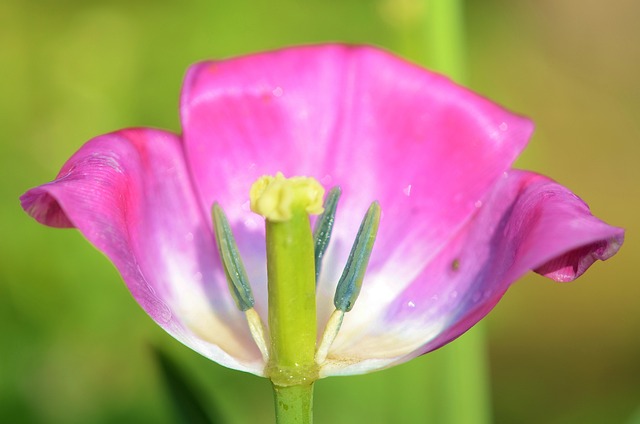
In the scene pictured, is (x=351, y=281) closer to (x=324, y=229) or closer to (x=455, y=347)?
(x=324, y=229)

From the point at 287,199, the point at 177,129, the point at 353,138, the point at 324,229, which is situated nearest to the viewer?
the point at 287,199

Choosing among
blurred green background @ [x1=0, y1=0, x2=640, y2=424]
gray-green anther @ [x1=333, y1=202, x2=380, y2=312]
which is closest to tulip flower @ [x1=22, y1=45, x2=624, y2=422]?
gray-green anther @ [x1=333, y1=202, x2=380, y2=312]

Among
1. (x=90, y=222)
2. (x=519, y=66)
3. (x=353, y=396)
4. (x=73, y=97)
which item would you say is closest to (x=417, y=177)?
(x=90, y=222)

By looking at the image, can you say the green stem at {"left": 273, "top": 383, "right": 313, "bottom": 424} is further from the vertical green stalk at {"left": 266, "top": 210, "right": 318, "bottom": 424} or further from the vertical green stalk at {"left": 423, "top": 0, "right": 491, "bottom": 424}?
the vertical green stalk at {"left": 423, "top": 0, "right": 491, "bottom": 424}

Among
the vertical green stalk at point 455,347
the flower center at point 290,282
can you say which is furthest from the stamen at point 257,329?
the vertical green stalk at point 455,347

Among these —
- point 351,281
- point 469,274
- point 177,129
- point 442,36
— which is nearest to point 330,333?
point 351,281

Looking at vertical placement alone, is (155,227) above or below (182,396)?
above
